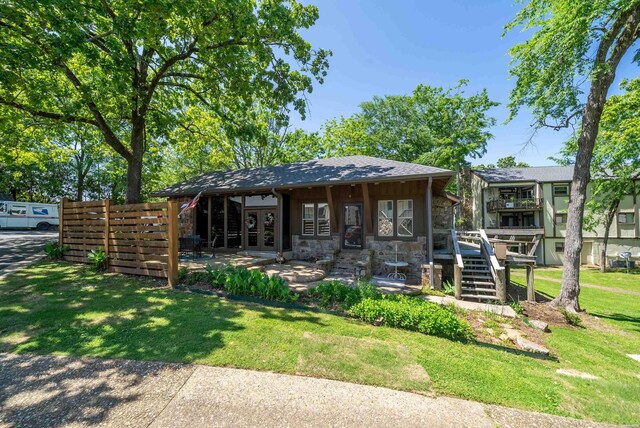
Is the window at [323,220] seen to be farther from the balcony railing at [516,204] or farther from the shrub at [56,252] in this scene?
the balcony railing at [516,204]

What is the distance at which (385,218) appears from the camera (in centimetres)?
1030

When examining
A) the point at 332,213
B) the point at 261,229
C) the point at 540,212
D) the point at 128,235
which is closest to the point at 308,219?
the point at 332,213

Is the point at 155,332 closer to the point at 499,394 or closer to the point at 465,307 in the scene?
the point at 499,394

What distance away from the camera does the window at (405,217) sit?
9906 millimetres

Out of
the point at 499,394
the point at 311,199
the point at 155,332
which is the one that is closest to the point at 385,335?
the point at 499,394

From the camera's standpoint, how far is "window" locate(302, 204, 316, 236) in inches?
452

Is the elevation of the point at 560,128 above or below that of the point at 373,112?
below

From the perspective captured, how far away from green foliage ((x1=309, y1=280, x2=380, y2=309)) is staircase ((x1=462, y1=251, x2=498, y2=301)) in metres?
3.27

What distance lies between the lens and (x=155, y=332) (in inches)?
169

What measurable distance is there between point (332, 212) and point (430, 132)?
2132 cm

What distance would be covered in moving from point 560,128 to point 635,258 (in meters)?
24.0

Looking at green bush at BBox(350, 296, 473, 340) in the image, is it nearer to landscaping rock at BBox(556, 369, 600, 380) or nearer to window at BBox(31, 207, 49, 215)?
landscaping rock at BBox(556, 369, 600, 380)

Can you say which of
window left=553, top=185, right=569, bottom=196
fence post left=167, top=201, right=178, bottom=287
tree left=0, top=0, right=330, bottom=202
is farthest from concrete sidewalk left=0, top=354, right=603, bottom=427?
→ window left=553, top=185, right=569, bottom=196

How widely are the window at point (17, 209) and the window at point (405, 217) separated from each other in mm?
30823
